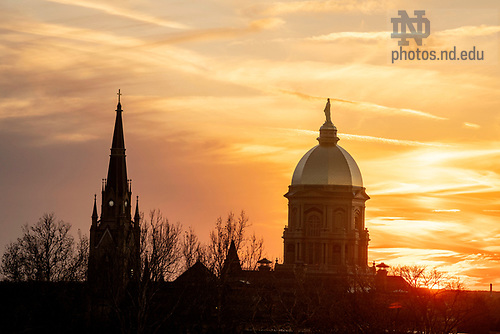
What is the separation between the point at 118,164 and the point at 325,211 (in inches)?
830

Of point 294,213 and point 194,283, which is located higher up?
point 294,213

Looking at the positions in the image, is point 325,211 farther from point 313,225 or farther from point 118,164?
point 118,164

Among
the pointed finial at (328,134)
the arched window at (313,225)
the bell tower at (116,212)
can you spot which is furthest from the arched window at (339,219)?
the bell tower at (116,212)

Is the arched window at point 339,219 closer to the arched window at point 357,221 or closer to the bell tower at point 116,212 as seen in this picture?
the arched window at point 357,221

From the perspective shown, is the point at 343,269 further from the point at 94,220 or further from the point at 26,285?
the point at 26,285

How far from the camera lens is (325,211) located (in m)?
123

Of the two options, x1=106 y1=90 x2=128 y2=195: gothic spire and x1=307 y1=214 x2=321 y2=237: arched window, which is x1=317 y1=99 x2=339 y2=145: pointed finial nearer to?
x1=307 y1=214 x2=321 y2=237: arched window

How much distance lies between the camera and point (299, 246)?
122500 millimetres

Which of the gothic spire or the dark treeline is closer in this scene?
the dark treeline

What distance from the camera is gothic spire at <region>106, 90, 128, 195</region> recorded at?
117000 millimetres

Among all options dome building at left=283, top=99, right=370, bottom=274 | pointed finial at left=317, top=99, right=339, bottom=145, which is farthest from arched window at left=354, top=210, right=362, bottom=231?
pointed finial at left=317, top=99, right=339, bottom=145

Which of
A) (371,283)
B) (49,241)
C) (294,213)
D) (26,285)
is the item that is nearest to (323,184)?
(294,213)

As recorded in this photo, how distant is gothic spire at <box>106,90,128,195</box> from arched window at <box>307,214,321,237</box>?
18718mm

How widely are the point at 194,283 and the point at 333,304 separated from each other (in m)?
10.2
